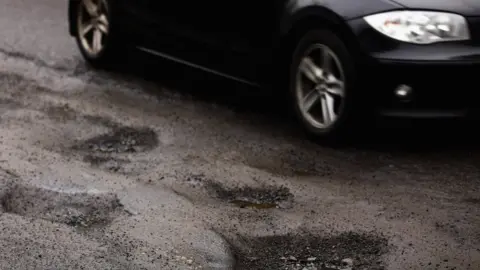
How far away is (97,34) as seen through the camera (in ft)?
28.6

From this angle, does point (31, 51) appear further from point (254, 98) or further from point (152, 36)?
point (254, 98)

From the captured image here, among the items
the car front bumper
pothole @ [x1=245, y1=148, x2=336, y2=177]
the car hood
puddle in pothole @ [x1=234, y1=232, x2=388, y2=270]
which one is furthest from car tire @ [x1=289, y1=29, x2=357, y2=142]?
puddle in pothole @ [x1=234, y1=232, x2=388, y2=270]

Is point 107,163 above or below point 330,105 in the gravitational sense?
below

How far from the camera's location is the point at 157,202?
5445 millimetres

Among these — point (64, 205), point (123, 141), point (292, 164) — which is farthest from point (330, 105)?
point (64, 205)

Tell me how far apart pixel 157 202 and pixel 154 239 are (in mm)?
601

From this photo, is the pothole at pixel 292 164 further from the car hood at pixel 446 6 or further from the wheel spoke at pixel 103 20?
the wheel spoke at pixel 103 20

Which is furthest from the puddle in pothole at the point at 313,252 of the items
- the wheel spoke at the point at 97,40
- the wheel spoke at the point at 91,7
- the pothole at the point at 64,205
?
the wheel spoke at the point at 91,7

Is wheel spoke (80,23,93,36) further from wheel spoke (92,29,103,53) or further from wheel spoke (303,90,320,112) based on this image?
wheel spoke (303,90,320,112)

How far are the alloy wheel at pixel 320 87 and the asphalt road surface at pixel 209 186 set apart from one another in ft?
0.72

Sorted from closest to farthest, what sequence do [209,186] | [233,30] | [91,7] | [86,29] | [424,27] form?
[209,186] → [424,27] → [233,30] → [91,7] → [86,29]

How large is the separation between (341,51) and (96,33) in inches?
124

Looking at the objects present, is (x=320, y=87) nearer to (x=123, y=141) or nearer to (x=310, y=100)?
(x=310, y=100)

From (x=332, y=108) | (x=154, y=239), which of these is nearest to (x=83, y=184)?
(x=154, y=239)
